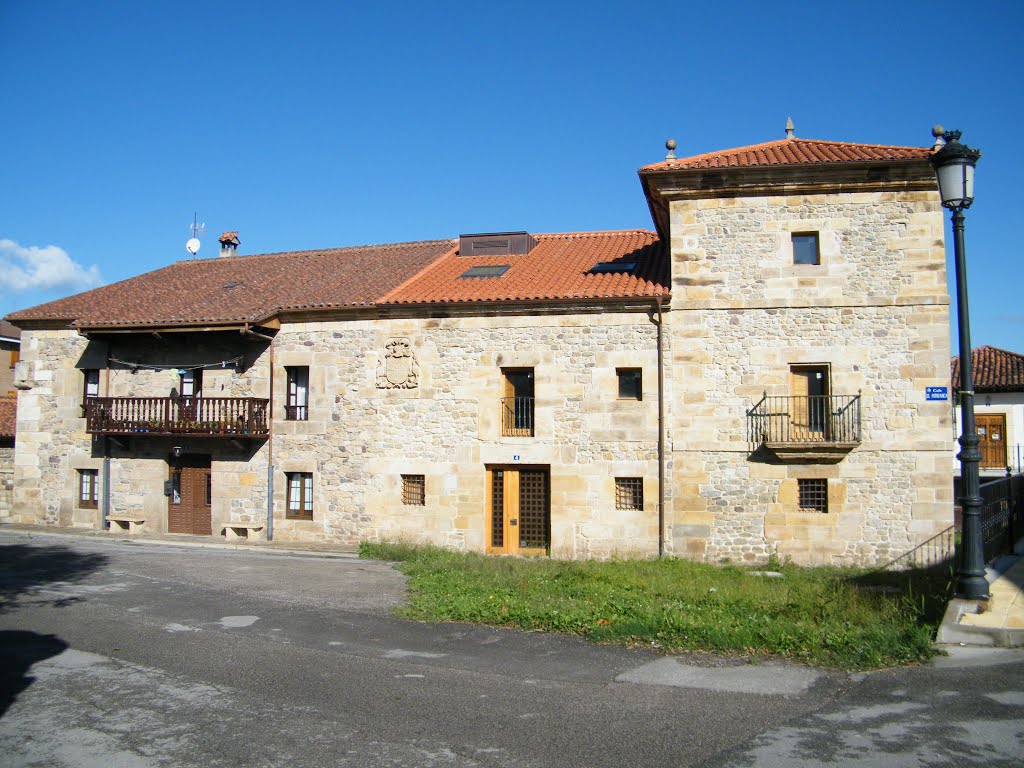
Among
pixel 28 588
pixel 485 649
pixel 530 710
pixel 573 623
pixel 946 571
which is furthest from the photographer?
pixel 946 571

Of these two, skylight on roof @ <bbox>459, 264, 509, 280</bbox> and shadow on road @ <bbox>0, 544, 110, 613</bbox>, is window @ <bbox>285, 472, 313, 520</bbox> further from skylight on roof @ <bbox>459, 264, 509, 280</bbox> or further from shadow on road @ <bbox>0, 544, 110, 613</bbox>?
skylight on roof @ <bbox>459, 264, 509, 280</bbox>

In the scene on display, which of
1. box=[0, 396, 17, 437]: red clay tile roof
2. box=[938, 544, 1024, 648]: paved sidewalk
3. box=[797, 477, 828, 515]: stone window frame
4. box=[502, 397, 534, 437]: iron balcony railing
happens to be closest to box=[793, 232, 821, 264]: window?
box=[797, 477, 828, 515]: stone window frame

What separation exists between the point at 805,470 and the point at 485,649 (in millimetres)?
9860

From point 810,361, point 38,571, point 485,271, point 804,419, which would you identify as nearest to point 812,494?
point 804,419

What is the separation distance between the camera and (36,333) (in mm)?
22938

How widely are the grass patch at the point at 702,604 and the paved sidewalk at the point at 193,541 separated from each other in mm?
3285

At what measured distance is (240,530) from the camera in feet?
67.7

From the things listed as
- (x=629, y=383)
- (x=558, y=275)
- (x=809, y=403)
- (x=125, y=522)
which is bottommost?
(x=125, y=522)

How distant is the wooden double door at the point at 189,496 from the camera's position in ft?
69.8

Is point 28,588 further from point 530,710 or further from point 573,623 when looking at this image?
point 530,710

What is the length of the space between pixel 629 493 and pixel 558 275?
225 inches

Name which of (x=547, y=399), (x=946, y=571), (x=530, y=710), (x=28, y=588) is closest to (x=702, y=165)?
(x=547, y=399)

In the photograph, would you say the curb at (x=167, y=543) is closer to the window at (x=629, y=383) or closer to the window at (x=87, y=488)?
the window at (x=87, y=488)

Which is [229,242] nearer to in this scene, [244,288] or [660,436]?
[244,288]
